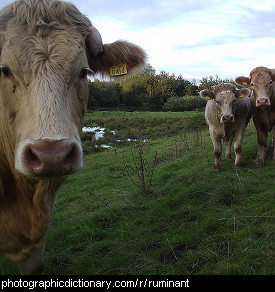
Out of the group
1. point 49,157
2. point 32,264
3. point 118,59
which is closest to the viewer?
point 49,157

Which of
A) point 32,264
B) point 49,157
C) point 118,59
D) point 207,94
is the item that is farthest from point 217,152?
point 49,157

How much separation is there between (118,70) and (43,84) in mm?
1664

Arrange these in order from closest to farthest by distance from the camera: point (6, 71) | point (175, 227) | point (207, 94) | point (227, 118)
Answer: point (6, 71), point (175, 227), point (227, 118), point (207, 94)

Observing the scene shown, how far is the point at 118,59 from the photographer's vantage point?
3996mm

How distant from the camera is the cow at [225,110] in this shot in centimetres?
704

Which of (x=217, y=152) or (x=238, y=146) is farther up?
(x=238, y=146)

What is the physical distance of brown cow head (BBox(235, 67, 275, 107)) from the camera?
6.73 meters

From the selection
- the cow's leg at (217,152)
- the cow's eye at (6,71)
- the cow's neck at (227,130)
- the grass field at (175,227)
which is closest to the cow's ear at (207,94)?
the cow's neck at (227,130)

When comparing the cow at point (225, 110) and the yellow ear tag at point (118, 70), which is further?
the cow at point (225, 110)

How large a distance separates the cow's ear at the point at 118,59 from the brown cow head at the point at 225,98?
3244mm

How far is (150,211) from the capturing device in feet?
18.0

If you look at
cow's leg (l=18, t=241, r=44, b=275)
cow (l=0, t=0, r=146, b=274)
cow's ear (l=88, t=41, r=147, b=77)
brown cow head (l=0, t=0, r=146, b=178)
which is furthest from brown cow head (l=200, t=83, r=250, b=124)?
cow's leg (l=18, t=241, r=44, b=275)

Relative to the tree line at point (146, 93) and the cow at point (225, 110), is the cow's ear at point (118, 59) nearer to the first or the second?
the cow at point (225, 110)

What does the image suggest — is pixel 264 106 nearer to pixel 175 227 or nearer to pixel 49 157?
pixel 175 227
